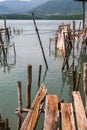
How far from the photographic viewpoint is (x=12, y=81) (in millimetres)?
23203

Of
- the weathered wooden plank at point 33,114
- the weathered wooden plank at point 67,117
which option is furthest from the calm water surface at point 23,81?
the weathered wooden plank at point 67,117

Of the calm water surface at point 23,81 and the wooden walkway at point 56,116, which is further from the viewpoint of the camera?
the calm water surface at point 23,81

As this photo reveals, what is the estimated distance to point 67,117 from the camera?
30.0 feet

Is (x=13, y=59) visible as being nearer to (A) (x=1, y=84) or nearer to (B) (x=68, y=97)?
(A) (x=1, y=84)

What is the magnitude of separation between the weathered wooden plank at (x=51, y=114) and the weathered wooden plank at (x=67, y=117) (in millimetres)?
183

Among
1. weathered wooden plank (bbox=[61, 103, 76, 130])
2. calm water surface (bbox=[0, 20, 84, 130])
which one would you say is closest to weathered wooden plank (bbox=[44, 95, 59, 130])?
weathered wooden plank (bbox=[61, 103, 76, 130])

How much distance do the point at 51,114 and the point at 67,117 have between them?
444 mm

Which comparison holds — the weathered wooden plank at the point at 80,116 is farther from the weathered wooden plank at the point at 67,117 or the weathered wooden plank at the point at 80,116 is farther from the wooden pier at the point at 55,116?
the weathered wooden plank at the point at 67,117

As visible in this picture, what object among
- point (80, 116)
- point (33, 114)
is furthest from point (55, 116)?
point (33, 114)

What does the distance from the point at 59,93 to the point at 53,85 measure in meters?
2.25

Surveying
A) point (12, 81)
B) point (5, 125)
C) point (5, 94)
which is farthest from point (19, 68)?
point (5, 125)

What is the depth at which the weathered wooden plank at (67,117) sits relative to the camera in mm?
8563

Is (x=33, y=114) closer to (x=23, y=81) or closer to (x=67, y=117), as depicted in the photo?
(x=67, y=117)

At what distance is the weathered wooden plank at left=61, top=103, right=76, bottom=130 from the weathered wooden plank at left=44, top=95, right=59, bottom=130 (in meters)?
0.18
